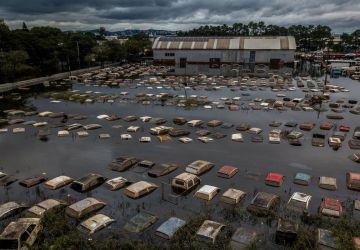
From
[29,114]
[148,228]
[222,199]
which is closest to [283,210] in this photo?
[222,199]

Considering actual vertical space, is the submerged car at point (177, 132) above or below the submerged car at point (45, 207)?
above

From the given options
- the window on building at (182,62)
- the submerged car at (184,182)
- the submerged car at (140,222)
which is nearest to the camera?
the submerged car at (140,222)

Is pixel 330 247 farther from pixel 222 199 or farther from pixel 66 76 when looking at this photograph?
pixel 66 76

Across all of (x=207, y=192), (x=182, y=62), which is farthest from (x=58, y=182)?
(x=182, y=62)

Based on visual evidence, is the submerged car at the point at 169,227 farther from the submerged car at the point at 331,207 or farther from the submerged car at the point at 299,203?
the submerged car at the point at 331,207

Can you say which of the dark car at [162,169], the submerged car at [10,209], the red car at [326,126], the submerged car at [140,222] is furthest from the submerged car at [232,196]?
the red car at [326,126]

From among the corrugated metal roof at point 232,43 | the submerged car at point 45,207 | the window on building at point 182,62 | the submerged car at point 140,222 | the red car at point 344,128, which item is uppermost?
the corrugated metal roof at point 232,43

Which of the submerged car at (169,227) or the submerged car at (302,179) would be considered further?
the submerged car at (302,179)

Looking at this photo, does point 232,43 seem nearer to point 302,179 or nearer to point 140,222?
point 302,179
